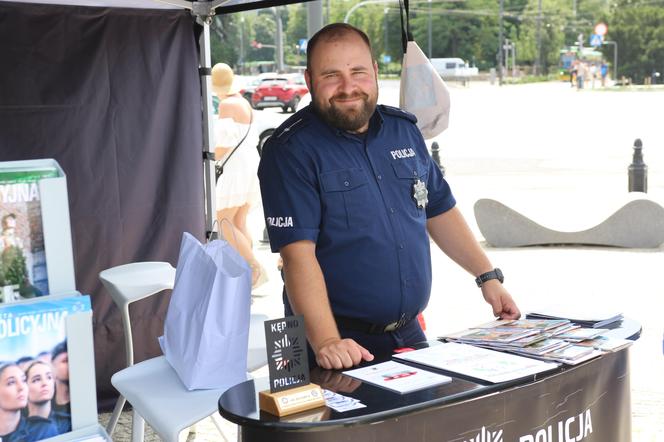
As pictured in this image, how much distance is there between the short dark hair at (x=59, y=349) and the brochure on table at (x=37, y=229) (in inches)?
5.4

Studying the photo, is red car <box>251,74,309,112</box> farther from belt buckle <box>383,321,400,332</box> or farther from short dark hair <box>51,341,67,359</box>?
short dark hair <box>51,341,67,359</box>

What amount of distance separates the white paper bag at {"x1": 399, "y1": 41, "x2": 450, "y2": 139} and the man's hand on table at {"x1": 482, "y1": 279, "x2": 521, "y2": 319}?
4.40 feet

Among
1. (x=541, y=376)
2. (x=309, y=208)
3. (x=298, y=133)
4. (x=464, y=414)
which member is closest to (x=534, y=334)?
(x=541, y=376)

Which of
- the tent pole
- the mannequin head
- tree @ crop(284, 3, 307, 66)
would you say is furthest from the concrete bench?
tree @ crop(284, 3, 307, 66)

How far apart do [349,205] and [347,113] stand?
0.98 feet

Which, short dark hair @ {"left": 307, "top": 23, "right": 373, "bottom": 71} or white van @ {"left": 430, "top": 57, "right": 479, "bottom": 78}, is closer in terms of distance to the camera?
short dark hair @ {"left": 307, "top": 23, "right": 373, "bottom": 71}

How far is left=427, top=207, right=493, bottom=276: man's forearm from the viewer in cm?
325

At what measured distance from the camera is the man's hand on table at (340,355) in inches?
98.9

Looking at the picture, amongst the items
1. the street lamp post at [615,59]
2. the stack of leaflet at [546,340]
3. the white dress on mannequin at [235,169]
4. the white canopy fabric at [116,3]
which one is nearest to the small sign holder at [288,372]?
the stack of leaflet at [546,340]

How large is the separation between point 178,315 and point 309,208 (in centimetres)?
55

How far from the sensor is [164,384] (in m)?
2.88

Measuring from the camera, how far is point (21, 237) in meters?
2.06

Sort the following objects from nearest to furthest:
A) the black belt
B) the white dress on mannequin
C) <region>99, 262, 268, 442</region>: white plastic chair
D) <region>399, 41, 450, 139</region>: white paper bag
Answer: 1. <region>99, 262, 268, 442</region>: white plastic chair
2. the black belt
3. <region>399, 41, 450, 139</region>: white paper bag
4. the white dress on mannequin

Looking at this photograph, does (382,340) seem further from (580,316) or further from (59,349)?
(59,349)
